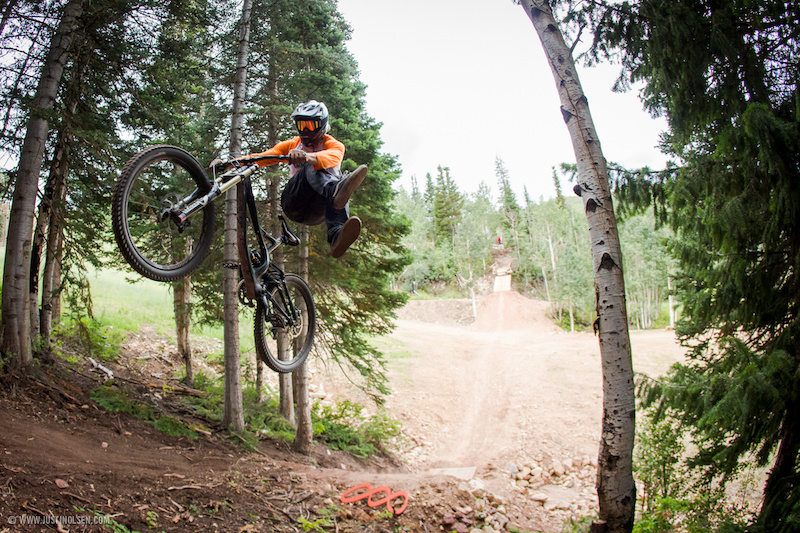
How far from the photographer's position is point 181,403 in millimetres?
9617

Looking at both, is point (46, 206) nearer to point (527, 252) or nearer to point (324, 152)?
point (324, 152)

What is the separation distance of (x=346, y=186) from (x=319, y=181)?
30 centimetres

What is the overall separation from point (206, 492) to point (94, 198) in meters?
5.07

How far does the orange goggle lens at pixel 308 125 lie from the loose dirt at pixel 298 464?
4.37 metres

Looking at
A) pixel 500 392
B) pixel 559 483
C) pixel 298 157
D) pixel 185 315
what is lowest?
pixel 559 483

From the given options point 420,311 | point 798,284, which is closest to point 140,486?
point 798,284

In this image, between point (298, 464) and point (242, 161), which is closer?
point (242, 161)

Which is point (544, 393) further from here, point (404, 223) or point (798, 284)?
point (798, 284)

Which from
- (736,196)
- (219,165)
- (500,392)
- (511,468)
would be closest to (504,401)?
(500,392)

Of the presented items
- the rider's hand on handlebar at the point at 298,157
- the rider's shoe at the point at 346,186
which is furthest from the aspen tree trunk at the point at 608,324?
the rider's hand on handlebar at the point at 298,157

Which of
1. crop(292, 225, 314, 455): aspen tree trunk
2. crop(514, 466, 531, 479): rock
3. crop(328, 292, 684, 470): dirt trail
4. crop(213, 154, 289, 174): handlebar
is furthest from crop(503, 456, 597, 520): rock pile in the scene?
crop(213, 154, 289, 174): handlebar

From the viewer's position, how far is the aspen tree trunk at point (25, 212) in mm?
6605

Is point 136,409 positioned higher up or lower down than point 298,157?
lower down

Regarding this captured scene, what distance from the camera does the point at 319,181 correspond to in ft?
12.7
